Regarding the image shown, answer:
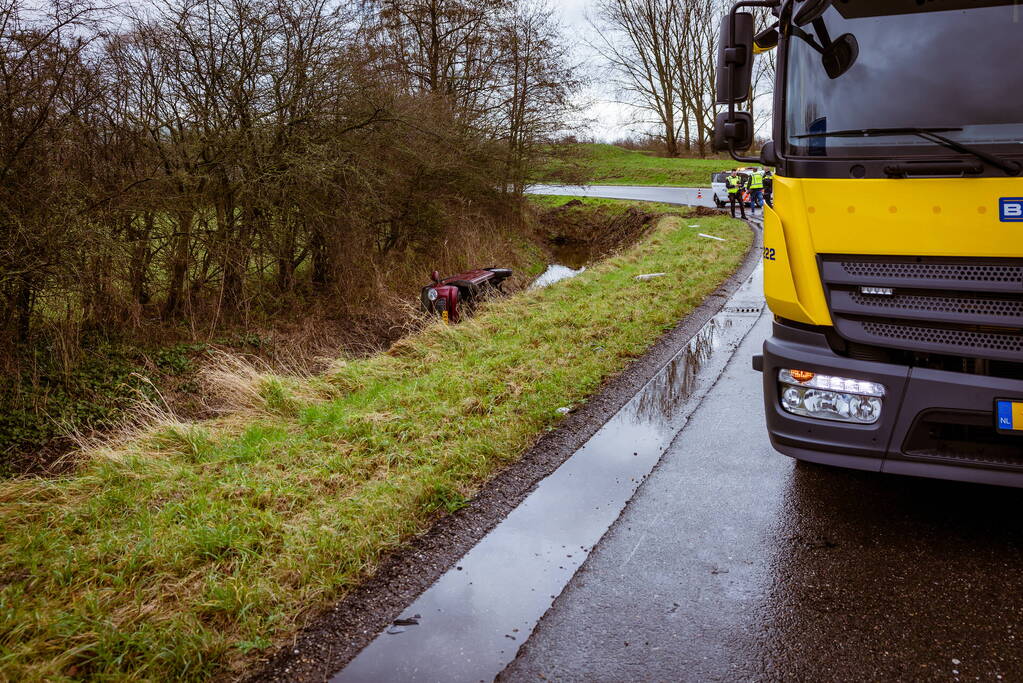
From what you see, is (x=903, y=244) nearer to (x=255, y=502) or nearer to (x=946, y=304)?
(x=946, y=304)

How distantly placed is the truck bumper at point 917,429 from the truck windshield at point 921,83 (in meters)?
1.06

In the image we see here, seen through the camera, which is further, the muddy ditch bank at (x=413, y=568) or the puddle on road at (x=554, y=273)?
the puddle on road at (x=554, y=273)

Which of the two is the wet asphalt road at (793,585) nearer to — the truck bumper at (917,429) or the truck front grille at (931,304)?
the truck bumper at (917,429)

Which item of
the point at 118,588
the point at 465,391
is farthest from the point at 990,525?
the point at 118,588

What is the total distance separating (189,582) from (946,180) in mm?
4106

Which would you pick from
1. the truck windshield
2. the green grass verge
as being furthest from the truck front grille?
the green grass verge

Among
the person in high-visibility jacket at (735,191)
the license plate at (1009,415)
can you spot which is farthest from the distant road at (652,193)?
the license plate at (1009,415)

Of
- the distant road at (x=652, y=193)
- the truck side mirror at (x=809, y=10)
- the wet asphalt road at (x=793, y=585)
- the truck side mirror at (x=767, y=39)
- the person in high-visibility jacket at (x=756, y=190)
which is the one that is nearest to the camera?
the wet asphalt road at (x=793, y=585)

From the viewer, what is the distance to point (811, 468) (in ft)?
15.5

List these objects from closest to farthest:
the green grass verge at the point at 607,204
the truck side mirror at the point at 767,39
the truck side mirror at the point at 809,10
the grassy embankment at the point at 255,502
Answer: the grassy embankment at the point at 255,502 → the truck side mirror at the point at 809,10 → the truck side mirror at the point at 767,39 → the green grass verge at the point at 607,204

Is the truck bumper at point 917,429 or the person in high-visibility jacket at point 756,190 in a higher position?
the person in high-visibility jacket at point 756,190

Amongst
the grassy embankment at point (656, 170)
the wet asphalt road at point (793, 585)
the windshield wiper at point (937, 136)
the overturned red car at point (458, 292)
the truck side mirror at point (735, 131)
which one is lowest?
the wet asphalt road at point (793, 585)

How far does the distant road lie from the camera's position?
29.2 m

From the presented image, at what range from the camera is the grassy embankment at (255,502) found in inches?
121
